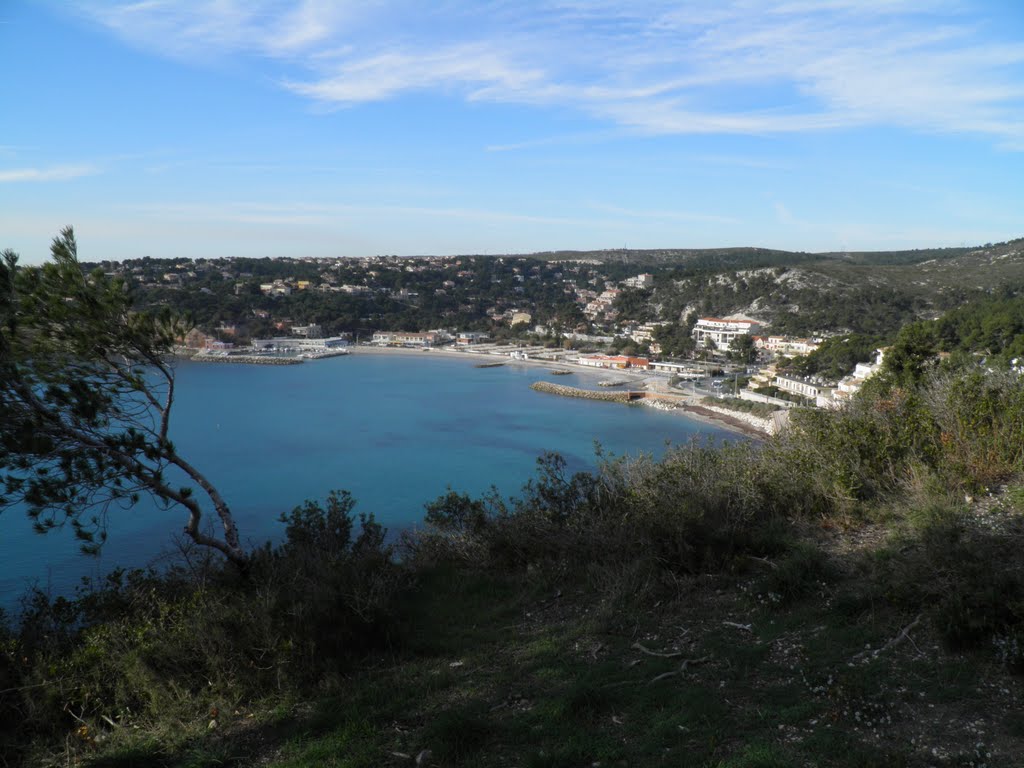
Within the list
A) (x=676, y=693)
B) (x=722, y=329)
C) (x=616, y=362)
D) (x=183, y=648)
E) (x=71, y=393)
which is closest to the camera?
(x=676, y=693)

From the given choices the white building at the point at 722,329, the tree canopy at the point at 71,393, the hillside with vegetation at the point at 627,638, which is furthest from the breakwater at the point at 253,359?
the tree canopy at the point at 71,393

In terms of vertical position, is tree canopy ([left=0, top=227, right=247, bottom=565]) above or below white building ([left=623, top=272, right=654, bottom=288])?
below

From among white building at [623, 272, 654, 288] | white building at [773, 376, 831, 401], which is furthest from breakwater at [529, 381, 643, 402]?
white building at [623, 272, 654, 288]

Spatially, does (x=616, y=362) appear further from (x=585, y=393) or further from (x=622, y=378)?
(x=585, y=393)

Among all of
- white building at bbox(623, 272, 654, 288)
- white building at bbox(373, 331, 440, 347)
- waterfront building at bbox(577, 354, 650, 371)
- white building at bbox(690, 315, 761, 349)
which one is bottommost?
waterfront building at bbox(577, 354, 650, 371)

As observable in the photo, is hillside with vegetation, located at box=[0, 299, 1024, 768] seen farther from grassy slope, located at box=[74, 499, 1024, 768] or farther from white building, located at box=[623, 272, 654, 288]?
white building, located at box=[623, 272, 654, 288]

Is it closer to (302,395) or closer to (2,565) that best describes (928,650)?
(2,565)

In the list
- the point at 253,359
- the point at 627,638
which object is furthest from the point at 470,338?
the point at 627,638
